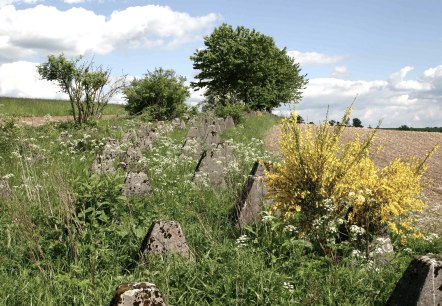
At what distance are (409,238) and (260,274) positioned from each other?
387 cm

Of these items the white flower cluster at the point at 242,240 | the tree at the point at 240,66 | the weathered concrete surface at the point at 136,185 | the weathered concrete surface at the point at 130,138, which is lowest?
the white flower cluster at the point at 242,240

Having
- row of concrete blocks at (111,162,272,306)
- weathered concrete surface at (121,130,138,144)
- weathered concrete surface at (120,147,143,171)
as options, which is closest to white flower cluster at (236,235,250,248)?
row of concrete blocks at (111,162,272,306)

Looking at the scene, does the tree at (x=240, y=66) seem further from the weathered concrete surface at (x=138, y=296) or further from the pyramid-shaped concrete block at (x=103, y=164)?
the weathered concrete surface at (x=138, y=296)

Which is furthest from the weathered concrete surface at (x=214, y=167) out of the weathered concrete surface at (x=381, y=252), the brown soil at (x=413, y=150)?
the brown soil at (x=413, y=150)

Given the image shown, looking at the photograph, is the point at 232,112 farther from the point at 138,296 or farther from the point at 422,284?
the point at 138,296

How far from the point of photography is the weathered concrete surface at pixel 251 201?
7.31 metres

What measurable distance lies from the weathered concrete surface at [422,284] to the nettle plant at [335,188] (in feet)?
5.70

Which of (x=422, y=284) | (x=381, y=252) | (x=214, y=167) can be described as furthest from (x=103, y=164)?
(x=422, y=284)

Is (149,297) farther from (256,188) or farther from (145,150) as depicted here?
(145,150)

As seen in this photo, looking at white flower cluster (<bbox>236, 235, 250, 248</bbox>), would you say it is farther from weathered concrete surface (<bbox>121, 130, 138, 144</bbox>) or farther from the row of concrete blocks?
weathered concrete surface (<bbox>121, 130, 138, 144</bbox>)

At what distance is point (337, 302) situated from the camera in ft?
16.9

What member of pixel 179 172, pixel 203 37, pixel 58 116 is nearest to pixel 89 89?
pixel 179 172

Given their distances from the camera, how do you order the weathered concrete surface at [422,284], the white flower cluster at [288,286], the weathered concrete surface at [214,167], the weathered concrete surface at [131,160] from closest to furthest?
the weathered concrete surface at [422,284] → the white flower cluster at [288,286] → the weathered concrete surface at [214,167] → the weathered concrete surface at [131,160]

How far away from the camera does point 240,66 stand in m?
49.6
